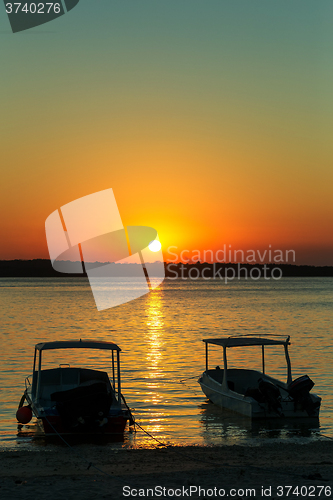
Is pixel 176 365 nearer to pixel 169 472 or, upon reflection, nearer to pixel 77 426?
pixel 77 426

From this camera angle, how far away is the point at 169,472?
37.5 feet

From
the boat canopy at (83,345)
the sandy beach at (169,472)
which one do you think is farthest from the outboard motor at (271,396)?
the boat canopy at (83,345)

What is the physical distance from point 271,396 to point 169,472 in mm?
6885

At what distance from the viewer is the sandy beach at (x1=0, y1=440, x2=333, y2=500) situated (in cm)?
994

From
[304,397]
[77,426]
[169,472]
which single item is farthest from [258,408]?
[169,472]

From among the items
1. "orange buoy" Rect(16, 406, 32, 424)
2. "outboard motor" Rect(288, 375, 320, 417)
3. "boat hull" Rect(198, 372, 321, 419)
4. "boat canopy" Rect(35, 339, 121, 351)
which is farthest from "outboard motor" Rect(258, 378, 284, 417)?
"orange buoy" Rect(16, 406, 32, 424)

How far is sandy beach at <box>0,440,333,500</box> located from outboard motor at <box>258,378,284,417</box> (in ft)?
8.39

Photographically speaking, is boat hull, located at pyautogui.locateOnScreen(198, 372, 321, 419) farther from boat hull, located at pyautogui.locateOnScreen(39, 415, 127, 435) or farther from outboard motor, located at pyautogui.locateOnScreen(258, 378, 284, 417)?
boat hull, located at pyautogui.locateOnScreen(39, 415, 127, 435)

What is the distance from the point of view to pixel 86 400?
1528cm

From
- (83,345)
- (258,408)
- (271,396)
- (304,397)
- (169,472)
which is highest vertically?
(83,345)

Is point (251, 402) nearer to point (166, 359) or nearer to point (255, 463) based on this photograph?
point (255, 463)

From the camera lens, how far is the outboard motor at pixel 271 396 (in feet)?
57.2

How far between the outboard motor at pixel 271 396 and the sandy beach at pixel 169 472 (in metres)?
2.56

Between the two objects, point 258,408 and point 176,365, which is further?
point 176,365
